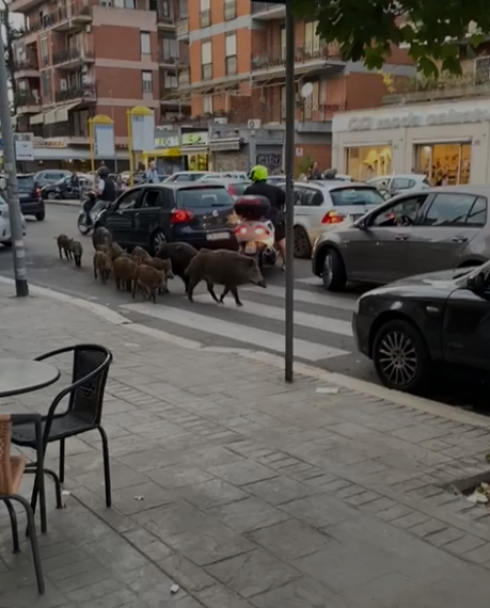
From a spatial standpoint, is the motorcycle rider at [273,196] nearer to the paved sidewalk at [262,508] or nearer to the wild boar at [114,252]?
the wild boar at [114,252]

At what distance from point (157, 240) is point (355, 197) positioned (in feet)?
13.9

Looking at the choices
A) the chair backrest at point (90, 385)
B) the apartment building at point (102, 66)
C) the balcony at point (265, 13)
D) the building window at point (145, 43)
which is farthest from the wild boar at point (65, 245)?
the building window at point (145, 43)

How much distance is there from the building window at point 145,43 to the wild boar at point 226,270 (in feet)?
177

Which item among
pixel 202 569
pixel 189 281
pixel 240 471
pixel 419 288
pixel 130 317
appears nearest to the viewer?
pixel 202 569

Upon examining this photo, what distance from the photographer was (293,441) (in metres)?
5.19

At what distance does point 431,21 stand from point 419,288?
314 cm

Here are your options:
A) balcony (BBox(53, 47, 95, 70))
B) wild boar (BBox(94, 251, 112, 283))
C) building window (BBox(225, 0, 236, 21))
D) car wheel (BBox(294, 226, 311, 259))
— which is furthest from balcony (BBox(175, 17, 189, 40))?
wild boar (BBox(94, 251, 112, 283))

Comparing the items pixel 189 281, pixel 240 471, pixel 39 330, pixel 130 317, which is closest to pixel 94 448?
pixel 240 471

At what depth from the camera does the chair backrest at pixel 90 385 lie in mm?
3949

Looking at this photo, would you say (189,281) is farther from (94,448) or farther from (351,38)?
(351,38)

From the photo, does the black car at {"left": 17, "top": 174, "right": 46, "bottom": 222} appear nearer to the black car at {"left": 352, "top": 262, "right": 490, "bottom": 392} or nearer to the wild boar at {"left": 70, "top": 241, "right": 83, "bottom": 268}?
the wild boar at {"left": 70, "top": 241, "right": 83, "bottom": 268}

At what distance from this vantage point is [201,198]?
48.3 feet

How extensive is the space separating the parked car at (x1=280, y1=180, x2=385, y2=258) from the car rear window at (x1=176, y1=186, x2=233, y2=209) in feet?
5.38

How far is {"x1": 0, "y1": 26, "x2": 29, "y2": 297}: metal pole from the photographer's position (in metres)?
10.8
